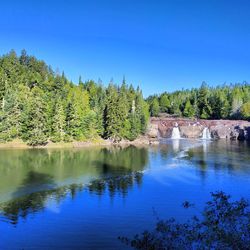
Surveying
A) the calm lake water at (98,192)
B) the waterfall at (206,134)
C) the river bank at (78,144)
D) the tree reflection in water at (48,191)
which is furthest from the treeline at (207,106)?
the tree reflection in water at (48,191)

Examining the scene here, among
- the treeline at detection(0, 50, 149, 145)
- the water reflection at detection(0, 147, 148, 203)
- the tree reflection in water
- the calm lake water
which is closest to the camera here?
the calm lake water

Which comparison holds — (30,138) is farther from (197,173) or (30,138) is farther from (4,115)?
(197,173)

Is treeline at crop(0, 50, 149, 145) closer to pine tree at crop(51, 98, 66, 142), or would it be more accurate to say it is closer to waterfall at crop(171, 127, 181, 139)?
pine tree at crop(51, 98, 66, 142)

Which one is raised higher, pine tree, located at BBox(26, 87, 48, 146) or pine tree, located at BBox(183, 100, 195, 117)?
pine tree, located at BBox(183, 100, 195, 117)

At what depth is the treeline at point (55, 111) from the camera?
90812 millimetres

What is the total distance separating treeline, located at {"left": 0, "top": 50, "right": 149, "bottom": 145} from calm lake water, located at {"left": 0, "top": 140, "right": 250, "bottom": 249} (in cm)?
1736

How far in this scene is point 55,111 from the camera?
311ft

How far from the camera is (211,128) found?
5290 inches

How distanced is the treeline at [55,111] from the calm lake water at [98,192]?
17358 mm

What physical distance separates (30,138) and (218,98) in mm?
94449

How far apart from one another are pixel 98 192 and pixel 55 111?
184ft

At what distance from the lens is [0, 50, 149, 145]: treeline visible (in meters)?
90.8

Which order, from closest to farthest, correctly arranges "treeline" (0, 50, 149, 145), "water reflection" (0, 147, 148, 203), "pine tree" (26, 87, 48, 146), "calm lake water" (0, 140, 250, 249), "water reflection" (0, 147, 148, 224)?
"calm lake water" (0, 140, 250, 249), "water reflection" (0, 147, 148, 224), "water reflection" (0, 147, 148, 203), "pine tree" (26, 87, 48, 146), "treeline" (0, 50, 149, 145)

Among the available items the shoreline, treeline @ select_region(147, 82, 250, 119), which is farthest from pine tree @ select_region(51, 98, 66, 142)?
treeline @ select_region(147, 82, 250, 119)
